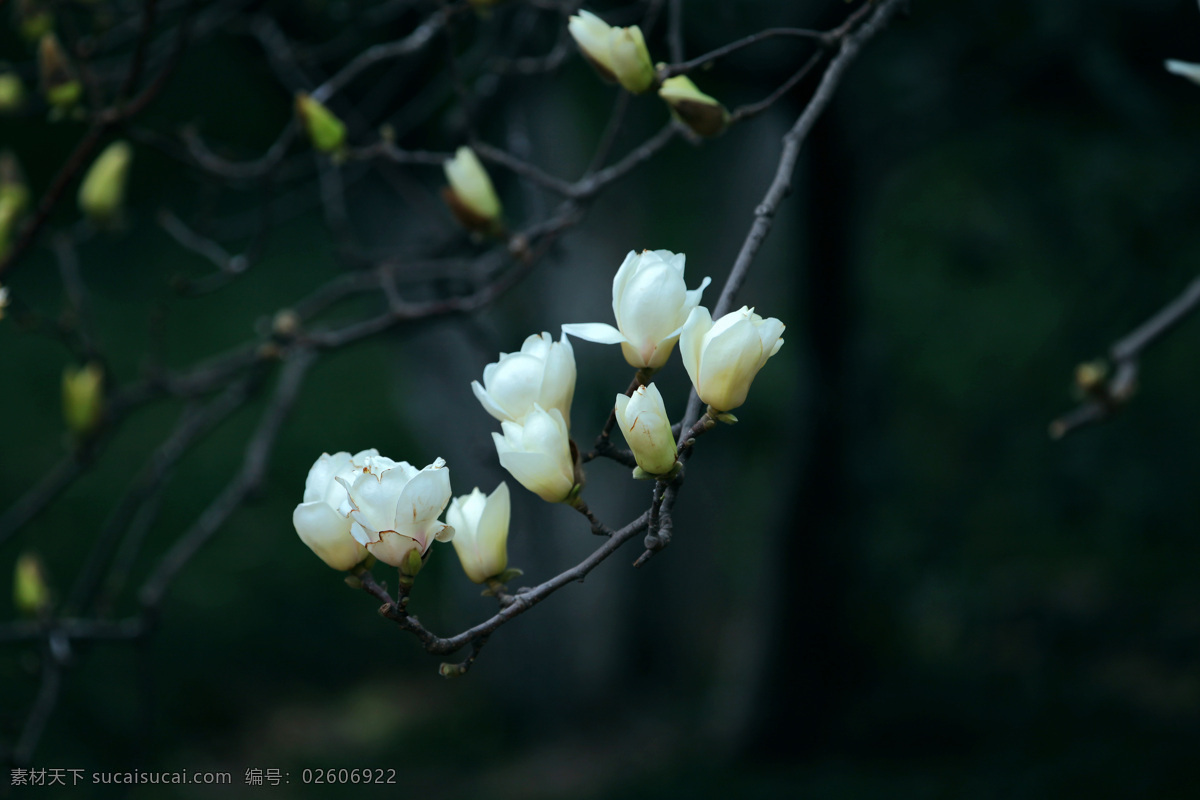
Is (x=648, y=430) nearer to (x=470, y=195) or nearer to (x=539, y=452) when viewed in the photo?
(x=539, y=452)

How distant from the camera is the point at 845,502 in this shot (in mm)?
2227

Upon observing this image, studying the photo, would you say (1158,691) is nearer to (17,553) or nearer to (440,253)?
(440,253)

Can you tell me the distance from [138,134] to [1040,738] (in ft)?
7.18

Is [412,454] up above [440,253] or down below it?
below

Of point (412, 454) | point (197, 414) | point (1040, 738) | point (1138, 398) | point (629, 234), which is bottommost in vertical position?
point (412, 454)

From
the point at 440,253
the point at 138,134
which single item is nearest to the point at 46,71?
the point at 138,134

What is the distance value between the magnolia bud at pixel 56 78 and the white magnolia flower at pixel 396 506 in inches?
32.2

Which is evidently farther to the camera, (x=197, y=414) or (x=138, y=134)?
(x=197, y=414)

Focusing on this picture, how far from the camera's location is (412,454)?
13.8 ft

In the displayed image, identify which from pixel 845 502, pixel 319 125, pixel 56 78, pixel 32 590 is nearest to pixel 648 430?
pixel 319 125

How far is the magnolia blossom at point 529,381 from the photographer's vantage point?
0.56 metres

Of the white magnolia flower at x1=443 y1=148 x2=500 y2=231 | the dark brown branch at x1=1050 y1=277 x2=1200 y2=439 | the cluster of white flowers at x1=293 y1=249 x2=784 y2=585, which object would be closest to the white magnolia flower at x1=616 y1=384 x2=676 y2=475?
the cluster of white flowers at x1=293 y1=249 x2=784 y2=585

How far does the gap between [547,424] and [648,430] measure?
75 millimetres

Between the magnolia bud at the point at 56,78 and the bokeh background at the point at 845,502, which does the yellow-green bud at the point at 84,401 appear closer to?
the bokeh background at the point at 845,502
